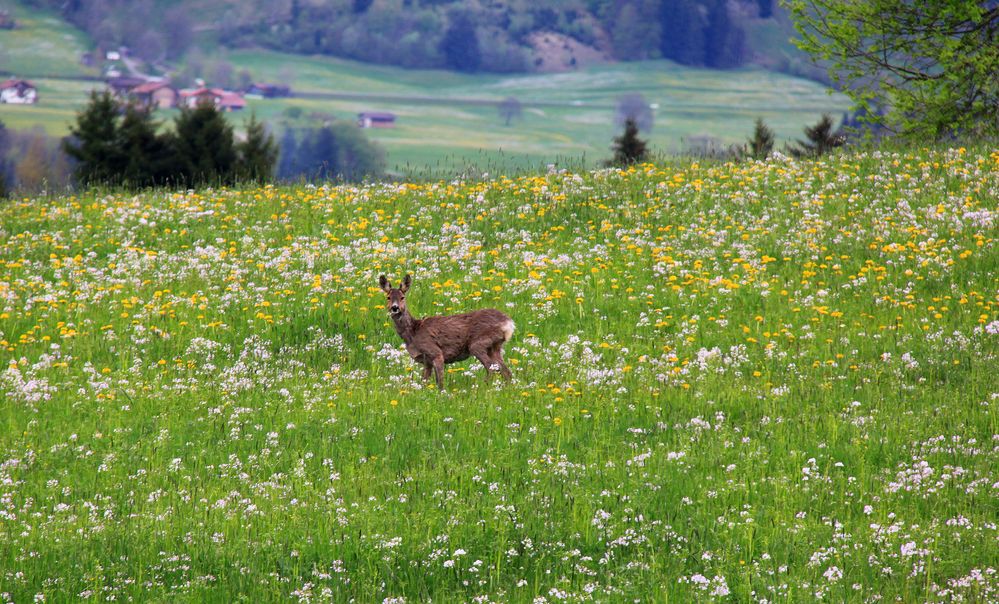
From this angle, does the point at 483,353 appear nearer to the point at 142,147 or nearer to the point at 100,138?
the point at 142,147

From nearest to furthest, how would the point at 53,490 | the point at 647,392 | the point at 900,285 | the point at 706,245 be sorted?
the point at 53,490
the point at 647,392
the point at 900,285
the point at 706,245

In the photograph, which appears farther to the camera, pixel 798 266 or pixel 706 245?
pixel 706 245

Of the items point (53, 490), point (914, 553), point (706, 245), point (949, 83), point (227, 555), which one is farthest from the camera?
point (949, 83)

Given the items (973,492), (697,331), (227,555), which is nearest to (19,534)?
(227,555)

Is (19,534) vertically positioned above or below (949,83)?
below

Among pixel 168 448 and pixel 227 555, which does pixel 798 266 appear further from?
pixel 227 555

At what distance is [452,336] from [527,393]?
5.48 ft

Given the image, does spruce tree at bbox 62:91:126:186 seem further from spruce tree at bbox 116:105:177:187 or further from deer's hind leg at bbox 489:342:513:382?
deer's hind leg at bbox 489:342:513:382

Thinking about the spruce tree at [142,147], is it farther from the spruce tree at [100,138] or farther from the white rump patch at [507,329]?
the white rump patch at [507,329]

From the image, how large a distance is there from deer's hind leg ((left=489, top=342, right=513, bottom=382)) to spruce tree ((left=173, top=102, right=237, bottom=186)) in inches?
1310

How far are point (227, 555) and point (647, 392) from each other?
5889 mm

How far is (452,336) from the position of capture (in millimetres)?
13977

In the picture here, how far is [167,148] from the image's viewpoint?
45.2 metres

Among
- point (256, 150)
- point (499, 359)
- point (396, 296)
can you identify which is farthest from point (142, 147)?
point (499, 359)
